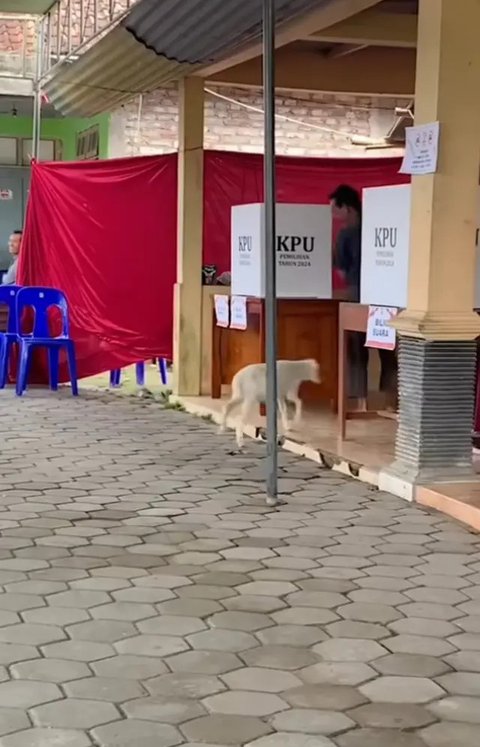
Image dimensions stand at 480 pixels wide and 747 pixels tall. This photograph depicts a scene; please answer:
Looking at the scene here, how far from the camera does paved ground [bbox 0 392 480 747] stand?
2689 mm

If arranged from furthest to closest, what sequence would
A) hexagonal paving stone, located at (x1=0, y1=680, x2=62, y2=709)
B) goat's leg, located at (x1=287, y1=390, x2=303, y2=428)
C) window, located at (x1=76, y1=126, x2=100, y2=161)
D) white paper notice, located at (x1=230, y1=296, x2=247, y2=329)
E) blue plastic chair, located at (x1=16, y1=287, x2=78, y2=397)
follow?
window, located at (x1=76, y1=126, x2=100, y2=161)
blue plastic chair, located at (x1=16, y1=287, x2=78, y2=397)
white paper notice, located at (x1=230, y1=296, x2=247, y2=329)
goat's leg, located at (x1=287, y1=390, x2=303, y2=428)
hexagonal paving stone, located at (x1=0, y1=680, x2=62, y2=709)

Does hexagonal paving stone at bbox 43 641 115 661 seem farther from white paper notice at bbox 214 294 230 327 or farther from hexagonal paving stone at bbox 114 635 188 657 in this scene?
white paper notice at bbox 214 294 230 327

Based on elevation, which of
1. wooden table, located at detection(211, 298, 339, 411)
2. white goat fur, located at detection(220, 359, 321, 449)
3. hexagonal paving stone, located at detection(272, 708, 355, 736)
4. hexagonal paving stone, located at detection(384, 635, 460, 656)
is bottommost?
hexagonal paving stone, located at detection(272, 708, 355, 736)

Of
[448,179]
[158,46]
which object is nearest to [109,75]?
[158,46]

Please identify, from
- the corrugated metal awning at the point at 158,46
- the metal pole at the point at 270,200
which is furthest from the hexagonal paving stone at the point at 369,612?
the corrugated metal awning at the point at 158,46

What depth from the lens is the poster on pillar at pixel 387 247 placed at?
5.49m

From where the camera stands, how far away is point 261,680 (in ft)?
→ 9.66

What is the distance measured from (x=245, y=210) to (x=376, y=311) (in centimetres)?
191

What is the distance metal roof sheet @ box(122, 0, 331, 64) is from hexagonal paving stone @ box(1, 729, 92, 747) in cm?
443

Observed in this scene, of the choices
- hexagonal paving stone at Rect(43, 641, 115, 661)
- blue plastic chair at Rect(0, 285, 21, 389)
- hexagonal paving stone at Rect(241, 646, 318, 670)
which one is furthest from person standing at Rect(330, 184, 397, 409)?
hexagonal paving stone at Rect(43, 641, 115, 661)

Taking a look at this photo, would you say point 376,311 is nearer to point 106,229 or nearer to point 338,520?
point 338,520

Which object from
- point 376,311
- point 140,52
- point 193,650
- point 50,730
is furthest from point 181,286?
point 50,730

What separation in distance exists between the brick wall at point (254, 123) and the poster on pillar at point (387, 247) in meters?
5.89

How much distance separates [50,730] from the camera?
259 centimetres
